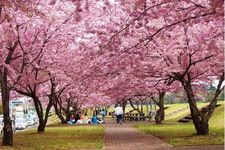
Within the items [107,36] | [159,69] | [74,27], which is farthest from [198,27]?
[74,27]

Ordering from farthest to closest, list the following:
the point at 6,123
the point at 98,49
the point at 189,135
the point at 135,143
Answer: the point at 189,135
the point at 6,123
the point at 135,143
the point at 98,49

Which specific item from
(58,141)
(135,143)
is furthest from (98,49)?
(58,141)

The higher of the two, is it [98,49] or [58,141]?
[98,49]

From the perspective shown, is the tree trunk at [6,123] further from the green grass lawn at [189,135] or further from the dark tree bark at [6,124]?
the green grass lawn at [189,135]

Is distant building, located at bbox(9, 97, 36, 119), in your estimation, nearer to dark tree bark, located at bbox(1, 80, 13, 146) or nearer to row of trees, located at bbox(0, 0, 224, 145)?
row of trees, located at bbox(0, 0, 224, 145)

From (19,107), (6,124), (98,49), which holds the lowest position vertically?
(6,124)

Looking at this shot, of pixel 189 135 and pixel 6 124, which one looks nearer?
pixel 6 124

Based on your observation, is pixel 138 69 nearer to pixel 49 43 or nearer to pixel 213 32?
pixel 49 43

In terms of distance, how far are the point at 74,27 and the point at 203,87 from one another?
60.3ft

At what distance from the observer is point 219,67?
69.9 feet

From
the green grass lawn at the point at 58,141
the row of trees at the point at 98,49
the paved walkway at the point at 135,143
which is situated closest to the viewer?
the paved walkway at the point at 135,143

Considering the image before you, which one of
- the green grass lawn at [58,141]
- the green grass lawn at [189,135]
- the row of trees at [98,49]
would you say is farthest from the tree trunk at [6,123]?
the green grass lawn at [189,135]

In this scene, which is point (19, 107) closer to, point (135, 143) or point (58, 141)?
point (58, 141)

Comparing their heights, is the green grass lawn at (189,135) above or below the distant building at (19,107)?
below
